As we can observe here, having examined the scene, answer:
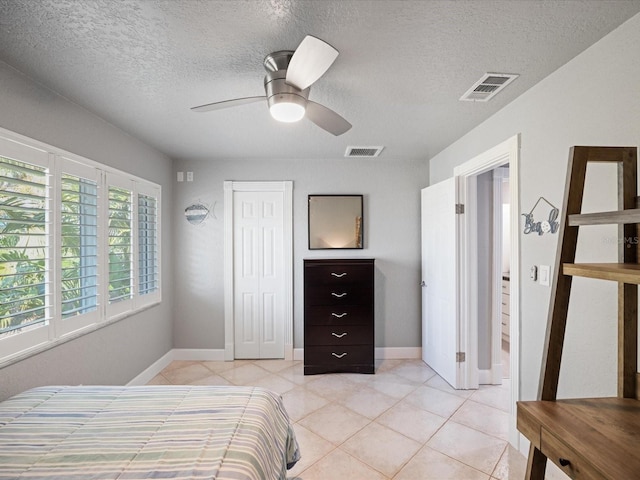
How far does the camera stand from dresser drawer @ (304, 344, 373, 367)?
3.53m

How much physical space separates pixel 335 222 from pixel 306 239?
0.40 m

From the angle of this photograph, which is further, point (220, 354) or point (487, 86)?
point (220, 354)

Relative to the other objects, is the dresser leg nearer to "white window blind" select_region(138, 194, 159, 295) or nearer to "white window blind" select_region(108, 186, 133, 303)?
A: "white window blind" select_region(108, 186, 133, 303)

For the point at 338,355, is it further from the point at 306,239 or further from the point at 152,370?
the point at 152,370

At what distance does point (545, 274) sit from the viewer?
1.99 meters

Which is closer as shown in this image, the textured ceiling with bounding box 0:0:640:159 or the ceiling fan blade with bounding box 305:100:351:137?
the textured ceiling with bounding box 0:0:640:159

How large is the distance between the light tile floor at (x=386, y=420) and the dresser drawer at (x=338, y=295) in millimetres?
778

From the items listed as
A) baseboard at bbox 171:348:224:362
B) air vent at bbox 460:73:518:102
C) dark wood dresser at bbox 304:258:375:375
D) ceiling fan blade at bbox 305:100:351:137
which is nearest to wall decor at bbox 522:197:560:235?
air vent at bbox 460:73:518:102

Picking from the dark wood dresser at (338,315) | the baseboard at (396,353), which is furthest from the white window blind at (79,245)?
the baseboard at (396,353)

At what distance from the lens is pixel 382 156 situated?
3.85m

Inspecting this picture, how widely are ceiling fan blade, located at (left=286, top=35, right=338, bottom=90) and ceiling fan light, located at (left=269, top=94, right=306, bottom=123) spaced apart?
8 centimetres

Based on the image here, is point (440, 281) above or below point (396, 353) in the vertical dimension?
above

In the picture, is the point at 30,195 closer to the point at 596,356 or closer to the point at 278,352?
the point at 278,352

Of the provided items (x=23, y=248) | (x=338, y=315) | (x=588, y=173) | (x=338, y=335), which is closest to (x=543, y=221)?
(x=588, y=173)
